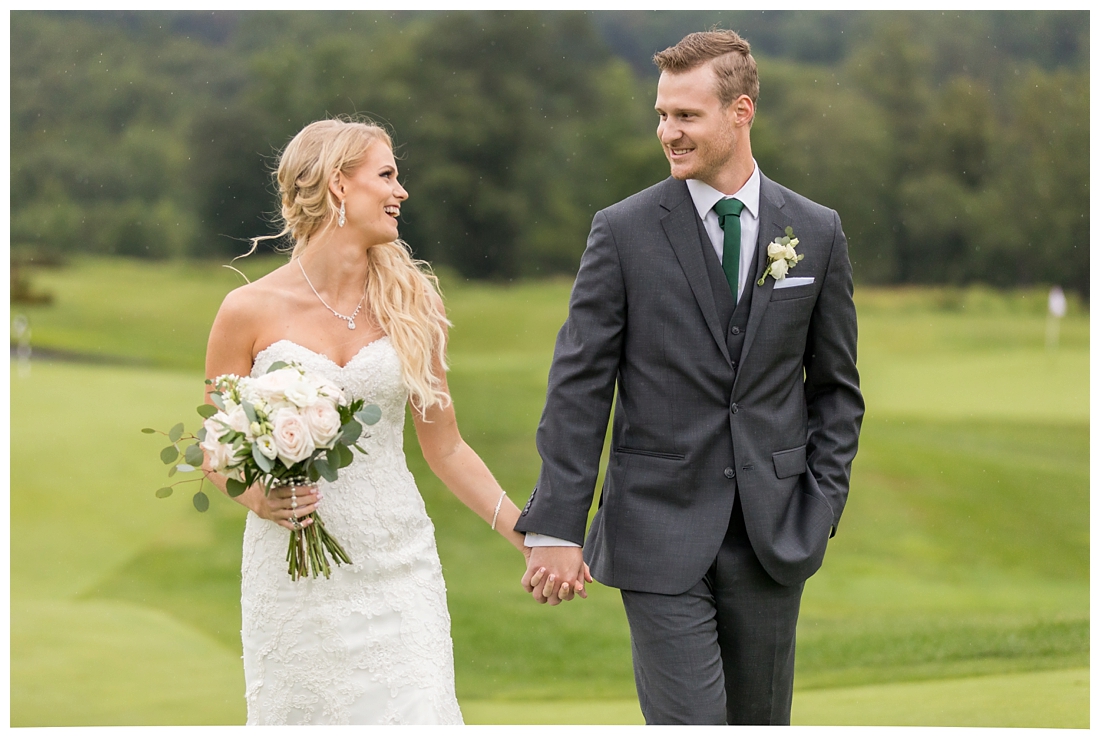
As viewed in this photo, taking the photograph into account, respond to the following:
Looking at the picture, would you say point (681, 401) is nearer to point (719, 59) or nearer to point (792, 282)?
point (792, 282)

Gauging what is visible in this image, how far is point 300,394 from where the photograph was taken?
2674 mm

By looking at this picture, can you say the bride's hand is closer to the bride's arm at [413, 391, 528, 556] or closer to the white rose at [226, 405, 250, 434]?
the white rose at [226, 405, 250, 434]

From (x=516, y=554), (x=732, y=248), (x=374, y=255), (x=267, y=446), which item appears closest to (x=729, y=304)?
(x=732, y=248)

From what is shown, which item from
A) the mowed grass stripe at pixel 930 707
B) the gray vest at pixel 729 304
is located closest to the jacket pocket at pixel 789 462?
the gray vest at pixel 729 304

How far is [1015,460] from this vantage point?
13648 mm

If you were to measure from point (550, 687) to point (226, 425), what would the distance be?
6396 millimetres

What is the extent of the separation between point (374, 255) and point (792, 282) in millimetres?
1123

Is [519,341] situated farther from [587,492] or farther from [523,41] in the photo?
[587,492]

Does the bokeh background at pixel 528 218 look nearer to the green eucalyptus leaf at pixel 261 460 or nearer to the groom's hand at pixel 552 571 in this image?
the groom's hand at pixel 552 571

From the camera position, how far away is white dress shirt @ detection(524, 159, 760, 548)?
2781 millimetres

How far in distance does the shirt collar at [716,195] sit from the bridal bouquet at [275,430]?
0.90 meters

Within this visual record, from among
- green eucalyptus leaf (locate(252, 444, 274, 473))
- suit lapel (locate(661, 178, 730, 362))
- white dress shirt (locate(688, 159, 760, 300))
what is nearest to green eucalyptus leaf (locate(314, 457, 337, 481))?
green eucalyptus leaf (locate(252, 444, 274, 473))

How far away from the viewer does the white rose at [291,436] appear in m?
2.63

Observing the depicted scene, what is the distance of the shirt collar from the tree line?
11.3 m
